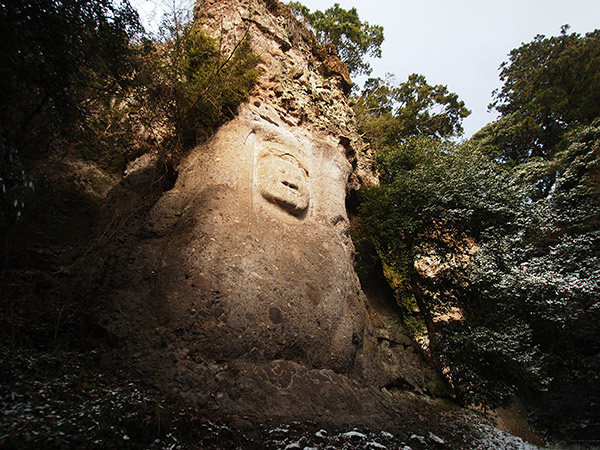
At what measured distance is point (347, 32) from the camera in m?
16.7

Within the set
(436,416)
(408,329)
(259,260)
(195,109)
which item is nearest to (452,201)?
(408,329)

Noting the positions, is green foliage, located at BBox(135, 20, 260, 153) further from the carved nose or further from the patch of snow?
the patch of snow

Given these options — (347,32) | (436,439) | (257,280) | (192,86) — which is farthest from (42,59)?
(347,32)

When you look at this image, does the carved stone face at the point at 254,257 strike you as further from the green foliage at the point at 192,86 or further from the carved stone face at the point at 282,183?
the green foliage at the point at 192,86

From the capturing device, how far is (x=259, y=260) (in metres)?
5.09

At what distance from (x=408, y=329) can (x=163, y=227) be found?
755 centimetres

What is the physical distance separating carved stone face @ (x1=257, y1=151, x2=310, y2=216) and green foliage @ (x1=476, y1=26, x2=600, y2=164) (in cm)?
1100

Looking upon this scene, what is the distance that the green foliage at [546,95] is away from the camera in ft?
45.1

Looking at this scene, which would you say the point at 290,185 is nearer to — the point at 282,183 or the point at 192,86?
the point at 282,183

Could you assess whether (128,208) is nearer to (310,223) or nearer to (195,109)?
(195,109)

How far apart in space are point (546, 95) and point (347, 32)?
10.9m

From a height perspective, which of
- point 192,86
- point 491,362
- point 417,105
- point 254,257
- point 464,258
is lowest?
point 491,362

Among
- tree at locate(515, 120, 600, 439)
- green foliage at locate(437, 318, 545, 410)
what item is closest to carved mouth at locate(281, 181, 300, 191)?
green foliage at locate(437, 318, 545, 410)

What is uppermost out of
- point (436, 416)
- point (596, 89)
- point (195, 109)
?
point (596, 89)
